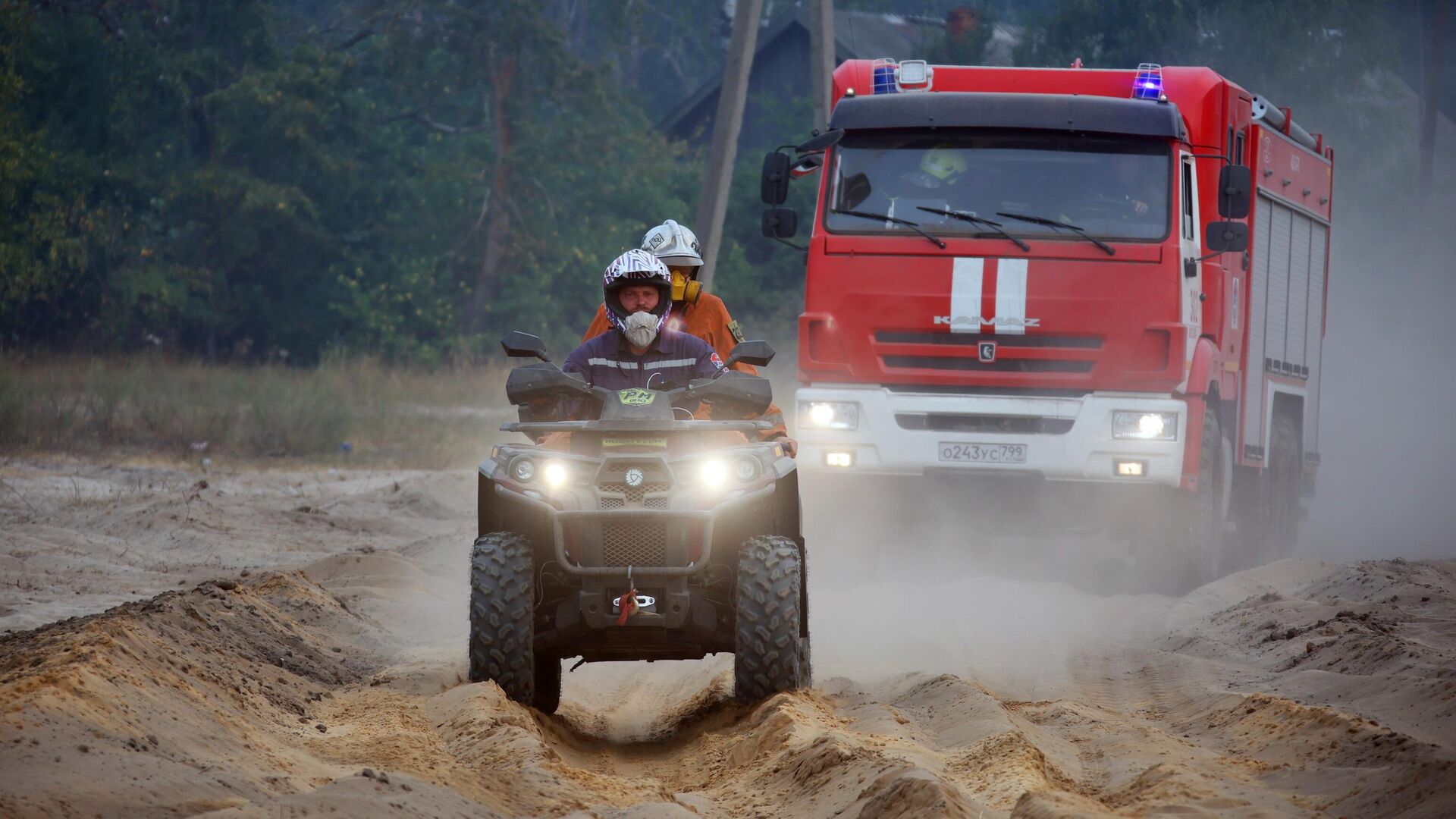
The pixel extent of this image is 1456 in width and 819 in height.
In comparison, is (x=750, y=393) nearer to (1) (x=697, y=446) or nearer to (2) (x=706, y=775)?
(1) (x=697, y=446)

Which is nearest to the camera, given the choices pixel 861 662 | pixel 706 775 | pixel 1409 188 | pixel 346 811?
pixel 346 811

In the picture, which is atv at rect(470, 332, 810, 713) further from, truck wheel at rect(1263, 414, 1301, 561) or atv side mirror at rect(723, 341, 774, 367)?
truck wheel at rect(1263, 414, 1301, 561)

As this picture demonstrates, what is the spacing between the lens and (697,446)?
289 inches

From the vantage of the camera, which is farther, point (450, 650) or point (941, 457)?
point (941, 457)

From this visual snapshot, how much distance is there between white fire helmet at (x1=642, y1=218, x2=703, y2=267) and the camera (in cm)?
995

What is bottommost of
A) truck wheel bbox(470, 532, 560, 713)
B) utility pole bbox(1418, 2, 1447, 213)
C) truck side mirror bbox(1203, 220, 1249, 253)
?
truck wheel bbox(470, 532, 560, 713)

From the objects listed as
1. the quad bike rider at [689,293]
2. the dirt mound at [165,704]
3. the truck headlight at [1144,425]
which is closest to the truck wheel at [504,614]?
the dirt mound at [165,704]

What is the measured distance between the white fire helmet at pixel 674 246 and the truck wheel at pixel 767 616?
2883mm

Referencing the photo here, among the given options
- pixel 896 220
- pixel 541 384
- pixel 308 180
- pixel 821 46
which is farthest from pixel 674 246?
pixel 308 180

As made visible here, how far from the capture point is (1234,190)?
40.6 ft

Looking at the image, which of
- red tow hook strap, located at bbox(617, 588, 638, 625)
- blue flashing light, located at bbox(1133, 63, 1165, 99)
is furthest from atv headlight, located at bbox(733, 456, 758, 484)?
blue flashing light, located at bbox(1133, 63, 1165, 99)

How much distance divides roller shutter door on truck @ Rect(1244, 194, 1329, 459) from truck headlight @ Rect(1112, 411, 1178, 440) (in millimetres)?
2713

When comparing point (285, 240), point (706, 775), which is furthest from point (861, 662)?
point (285, 240)

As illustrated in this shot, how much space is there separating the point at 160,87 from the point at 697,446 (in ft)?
93.8
